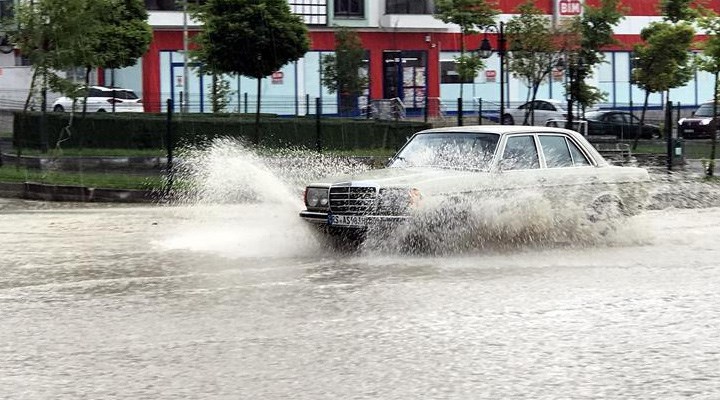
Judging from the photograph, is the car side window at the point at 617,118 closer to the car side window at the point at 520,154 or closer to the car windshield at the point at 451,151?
the car side window at the point at 520,154

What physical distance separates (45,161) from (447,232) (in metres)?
15.8

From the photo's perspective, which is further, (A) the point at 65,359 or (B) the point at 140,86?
(B) the point at 140,86

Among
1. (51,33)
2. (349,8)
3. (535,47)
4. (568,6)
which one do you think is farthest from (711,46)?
(349,8)

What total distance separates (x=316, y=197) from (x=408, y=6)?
4141 cm

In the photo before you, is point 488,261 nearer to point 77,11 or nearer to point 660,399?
point 660,399

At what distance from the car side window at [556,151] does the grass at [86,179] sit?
33.6 ft

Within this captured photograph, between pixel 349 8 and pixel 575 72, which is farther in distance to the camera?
pixel 349 8

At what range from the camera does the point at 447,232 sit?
1155 centimetres

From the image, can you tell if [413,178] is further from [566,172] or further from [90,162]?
[90,162]

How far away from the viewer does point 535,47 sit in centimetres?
3634

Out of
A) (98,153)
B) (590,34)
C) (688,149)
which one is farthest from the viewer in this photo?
(590,34)

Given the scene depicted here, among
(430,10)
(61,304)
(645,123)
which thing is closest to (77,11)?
(61,304)

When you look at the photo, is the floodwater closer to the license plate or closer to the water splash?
the water splash

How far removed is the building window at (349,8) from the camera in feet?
167
